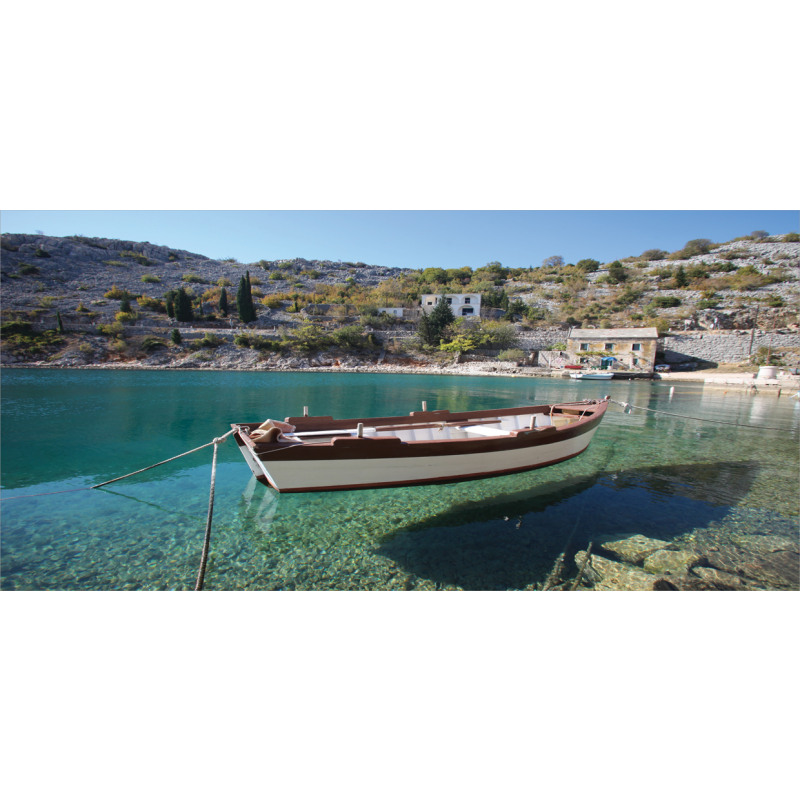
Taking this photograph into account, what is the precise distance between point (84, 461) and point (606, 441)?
12.0 metres

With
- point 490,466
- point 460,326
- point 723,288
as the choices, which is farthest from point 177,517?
point 723,288

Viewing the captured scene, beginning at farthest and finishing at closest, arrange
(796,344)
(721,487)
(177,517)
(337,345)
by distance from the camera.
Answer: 1. (337,345)
2. (796,344)
3. (721,487)
4. (177,517)

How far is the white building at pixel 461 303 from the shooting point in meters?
49.2

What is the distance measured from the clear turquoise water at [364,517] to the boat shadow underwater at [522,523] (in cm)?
2

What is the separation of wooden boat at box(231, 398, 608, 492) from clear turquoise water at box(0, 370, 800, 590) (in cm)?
66

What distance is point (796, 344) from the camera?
101 feet

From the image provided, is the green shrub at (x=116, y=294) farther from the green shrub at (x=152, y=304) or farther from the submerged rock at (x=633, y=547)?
the submerged rock at (x=633, y=547)

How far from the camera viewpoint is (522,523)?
4.58 meters

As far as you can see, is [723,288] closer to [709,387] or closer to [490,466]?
[709,387]

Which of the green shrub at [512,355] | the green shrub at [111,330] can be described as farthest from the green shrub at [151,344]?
the green shrub at [512,355]

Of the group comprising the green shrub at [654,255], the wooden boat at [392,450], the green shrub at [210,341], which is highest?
the green shrub at [654,255]

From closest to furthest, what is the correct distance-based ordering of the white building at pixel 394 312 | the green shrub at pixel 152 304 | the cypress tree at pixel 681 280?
the green shrub at pixel 152 304 < the white building at pixel 394 312 < the cypress tree at pixel 681 280

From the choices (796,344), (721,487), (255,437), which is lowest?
(721,487)

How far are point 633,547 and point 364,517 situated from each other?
323cm
